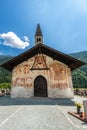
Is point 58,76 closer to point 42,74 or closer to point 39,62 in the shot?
point 42,74

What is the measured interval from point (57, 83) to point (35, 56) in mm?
4536

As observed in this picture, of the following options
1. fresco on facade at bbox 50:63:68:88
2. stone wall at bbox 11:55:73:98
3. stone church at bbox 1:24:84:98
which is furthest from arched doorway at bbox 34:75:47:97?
fresco on facade at bbox 50:63:68:88

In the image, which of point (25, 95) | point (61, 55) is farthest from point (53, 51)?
point (25, 95)

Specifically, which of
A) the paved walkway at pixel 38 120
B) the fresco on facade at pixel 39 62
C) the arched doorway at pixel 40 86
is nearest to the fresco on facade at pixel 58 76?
the arched doorway at pixel 40 86

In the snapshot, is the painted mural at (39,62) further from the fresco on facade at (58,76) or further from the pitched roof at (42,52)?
the fresco on facade at (58,76)

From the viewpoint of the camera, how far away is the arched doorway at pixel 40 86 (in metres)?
17.9

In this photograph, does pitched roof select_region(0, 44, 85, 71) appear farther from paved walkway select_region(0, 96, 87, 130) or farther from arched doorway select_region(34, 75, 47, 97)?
paved walkway select_region(0, 96, 87, 130)

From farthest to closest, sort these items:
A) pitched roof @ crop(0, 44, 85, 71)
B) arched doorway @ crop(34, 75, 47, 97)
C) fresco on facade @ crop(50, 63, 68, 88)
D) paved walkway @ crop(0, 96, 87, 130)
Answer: arched doorway @ crop(34, 75, 47, 97)
fresco on facade @ crop(50, 63, 68, 88)
pitched roof @ crop(0, 44, 85, 71)
paved walkway @ crop(0, 96, 87, 130)

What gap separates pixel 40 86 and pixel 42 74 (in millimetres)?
1522

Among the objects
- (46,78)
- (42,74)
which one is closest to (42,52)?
(42,74)

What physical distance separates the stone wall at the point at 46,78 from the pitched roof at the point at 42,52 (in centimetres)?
54

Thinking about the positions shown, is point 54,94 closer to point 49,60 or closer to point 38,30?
point 49,60

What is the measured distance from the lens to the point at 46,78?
58.9 feet

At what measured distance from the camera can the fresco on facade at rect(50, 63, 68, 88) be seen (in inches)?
697
